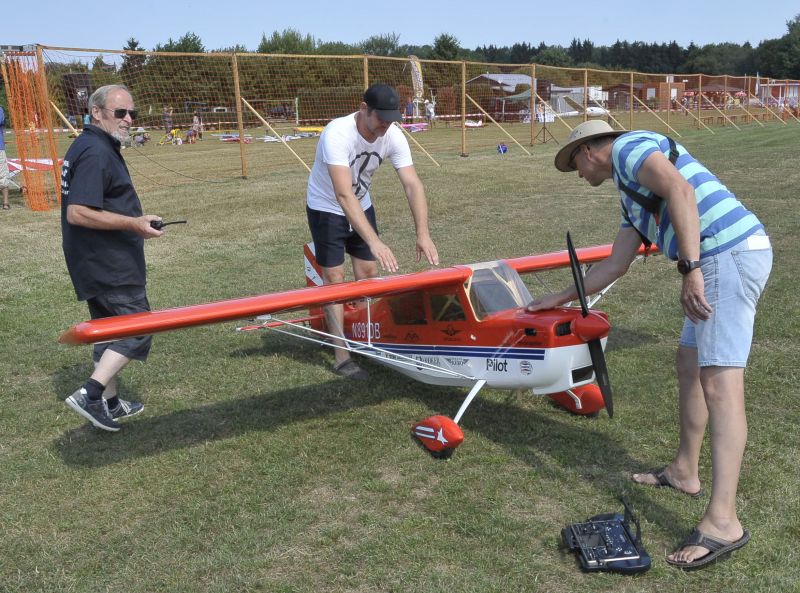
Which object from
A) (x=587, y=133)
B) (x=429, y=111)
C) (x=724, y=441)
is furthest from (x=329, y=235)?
(x=429, y=111)

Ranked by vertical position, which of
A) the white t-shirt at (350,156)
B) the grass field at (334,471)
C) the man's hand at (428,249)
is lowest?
the grass field at (334,471)

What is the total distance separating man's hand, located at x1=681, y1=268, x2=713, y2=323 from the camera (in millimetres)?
3178

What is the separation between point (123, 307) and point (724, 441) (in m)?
3.71

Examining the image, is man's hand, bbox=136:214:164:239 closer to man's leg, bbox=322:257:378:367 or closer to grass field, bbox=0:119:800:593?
grass field, bbox=0:119:800:593

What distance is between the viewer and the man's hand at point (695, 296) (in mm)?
3178

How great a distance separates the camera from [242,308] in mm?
4473

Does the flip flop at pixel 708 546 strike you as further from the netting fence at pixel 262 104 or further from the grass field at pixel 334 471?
the netting fence at pixel 262 104

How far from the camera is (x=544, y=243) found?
10727 millimetres

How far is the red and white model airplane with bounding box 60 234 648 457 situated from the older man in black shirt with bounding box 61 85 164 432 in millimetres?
594

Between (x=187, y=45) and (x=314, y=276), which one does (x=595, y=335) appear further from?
(x=187, y=45)

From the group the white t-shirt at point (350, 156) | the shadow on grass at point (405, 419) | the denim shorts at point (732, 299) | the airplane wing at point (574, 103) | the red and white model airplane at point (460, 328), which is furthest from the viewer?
the airplane wing at point (574, 103)

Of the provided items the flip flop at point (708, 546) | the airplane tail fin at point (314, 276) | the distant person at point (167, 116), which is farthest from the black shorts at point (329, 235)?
the distant person at point (167, 116)

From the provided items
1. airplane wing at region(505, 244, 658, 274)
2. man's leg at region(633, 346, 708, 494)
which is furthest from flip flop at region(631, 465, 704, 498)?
airplane wing at region(505, 244, 658, 274)

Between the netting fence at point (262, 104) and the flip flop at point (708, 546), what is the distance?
13741mm
